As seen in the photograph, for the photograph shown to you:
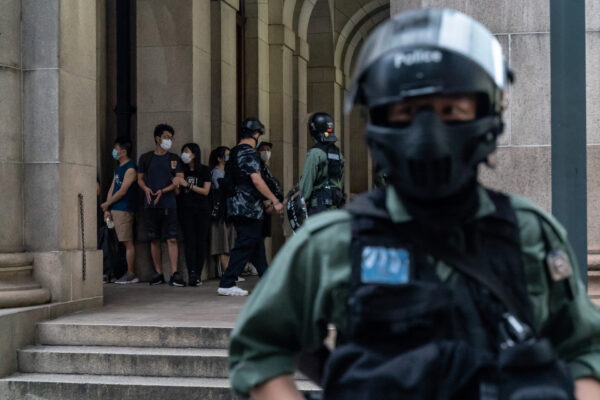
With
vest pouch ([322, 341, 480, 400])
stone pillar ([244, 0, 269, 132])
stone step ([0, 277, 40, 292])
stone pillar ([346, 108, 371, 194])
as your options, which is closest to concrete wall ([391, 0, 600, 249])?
stone step ([0, 277, 40, 292])

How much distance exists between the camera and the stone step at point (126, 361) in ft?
24.3

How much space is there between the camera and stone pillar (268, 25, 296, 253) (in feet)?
57.7

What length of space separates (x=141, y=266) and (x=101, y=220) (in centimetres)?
131

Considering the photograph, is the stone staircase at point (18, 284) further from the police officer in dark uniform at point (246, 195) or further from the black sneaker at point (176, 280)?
the black sneaker at point (176, 280)

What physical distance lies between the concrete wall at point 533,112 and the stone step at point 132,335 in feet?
7.95

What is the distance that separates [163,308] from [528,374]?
25.3 feet

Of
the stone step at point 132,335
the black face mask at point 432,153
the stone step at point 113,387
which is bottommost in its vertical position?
the stone step at point 113,387

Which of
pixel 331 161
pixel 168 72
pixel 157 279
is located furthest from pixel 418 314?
pixel 168 72

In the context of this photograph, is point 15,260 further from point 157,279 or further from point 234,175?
point 157,279

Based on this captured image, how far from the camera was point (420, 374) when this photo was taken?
69.4 inches

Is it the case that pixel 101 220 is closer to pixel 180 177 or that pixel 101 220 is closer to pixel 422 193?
pixel 180 177

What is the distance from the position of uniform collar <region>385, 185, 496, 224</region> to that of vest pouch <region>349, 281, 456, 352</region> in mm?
132

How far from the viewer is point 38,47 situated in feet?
28.3

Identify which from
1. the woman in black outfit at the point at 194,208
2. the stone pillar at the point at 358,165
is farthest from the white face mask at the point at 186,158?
the stone pillar at the point at 358,165
